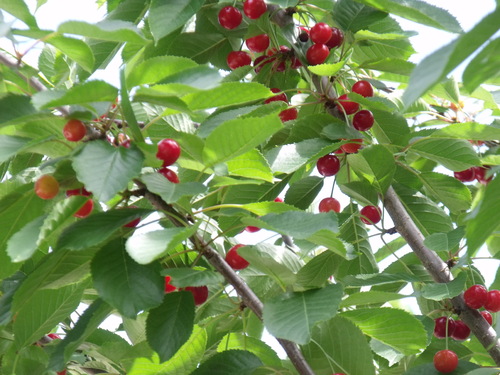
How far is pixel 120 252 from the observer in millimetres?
1157

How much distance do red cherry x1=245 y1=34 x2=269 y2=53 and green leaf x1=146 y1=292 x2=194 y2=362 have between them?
77 centimetres

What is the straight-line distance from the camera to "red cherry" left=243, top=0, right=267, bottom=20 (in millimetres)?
1670

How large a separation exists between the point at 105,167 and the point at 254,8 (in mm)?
797

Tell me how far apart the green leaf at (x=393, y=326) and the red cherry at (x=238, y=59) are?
78 centimetres

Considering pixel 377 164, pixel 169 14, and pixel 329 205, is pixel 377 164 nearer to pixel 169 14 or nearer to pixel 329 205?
pixel 329 205

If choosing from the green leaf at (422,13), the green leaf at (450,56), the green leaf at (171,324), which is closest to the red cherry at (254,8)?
the green leaf at (422,13)

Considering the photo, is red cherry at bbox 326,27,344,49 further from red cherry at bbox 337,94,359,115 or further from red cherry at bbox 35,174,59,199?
red cherry at bbox 35,174,59,199

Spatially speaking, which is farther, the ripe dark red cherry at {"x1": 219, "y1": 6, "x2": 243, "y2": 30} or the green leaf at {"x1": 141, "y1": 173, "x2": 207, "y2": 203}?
the ripe dark red cherry at {"x1": 219, "y1": 6, "x2": 243, "y2": 30}

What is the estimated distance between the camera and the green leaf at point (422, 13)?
→ 4.53ft

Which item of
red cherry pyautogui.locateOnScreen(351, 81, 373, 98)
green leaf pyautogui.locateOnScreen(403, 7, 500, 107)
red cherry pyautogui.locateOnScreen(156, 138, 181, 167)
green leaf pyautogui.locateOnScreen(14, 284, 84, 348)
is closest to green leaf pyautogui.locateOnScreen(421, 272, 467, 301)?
red cherry pyautogui.locateOnScreen(351, 81, 373, 98)

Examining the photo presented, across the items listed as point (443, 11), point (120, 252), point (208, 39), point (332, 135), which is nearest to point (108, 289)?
point (120, 252)

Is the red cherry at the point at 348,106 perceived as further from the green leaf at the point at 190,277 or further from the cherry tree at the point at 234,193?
the green leaf at the point at 190,277

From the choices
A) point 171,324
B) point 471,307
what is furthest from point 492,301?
point 171,324

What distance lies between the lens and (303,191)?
1.74 m
